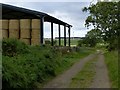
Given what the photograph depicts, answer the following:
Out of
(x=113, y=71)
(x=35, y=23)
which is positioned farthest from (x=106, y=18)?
(x=113, y=71)

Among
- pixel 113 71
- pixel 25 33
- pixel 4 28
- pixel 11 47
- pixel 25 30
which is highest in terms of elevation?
pixel 4 28

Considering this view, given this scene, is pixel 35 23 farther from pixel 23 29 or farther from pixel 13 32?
pixel 13 32

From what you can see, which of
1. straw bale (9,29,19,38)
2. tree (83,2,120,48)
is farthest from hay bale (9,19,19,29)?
tree (83,2,120,48)

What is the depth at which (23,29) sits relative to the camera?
34438 millimetres

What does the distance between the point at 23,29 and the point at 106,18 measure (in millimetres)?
9434

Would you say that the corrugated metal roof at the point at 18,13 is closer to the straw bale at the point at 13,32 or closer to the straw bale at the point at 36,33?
the straw bale at the point at 36,33

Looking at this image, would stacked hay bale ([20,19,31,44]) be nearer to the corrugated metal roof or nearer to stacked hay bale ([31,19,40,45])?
stacked hay bale ([31,19,40,45])

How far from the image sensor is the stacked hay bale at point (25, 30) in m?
33.8

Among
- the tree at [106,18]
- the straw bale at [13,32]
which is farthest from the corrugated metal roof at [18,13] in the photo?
the tree at [106,18]

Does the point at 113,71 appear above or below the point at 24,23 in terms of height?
below

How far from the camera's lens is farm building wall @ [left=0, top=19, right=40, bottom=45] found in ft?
110

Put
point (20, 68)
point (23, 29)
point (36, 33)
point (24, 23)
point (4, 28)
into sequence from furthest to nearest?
point (4, 28)
point (24, 23)
point (23, 29)
point (36, 33)
point (20, 68)

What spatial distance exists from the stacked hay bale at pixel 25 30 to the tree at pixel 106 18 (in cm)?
719

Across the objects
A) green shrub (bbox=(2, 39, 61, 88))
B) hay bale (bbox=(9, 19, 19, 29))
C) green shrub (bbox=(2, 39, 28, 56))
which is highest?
hay bale (bbox=(9, 19, 19, 29))
